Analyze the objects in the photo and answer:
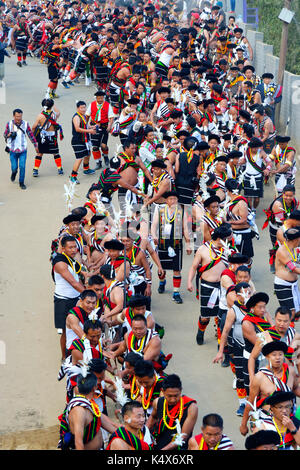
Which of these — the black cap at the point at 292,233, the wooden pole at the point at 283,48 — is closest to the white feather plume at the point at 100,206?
the black cap at the point at 292,233

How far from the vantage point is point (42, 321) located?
35.1 ft

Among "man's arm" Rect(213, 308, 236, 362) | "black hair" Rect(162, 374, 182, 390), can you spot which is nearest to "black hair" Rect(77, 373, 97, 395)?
"black hair" Rect(162, 374, 182, 390)

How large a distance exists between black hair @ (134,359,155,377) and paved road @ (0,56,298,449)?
1.34 metres

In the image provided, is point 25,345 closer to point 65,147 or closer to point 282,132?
point 65,147

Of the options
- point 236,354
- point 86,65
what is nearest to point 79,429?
point 236,354

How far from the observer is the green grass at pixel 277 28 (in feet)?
68.4

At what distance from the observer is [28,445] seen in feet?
26.3

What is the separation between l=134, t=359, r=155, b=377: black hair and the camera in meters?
7.11

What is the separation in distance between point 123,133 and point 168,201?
4.37 m

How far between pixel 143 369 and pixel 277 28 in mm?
16522

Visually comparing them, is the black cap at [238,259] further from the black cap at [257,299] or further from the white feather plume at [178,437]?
the white feather plume at [178,437]

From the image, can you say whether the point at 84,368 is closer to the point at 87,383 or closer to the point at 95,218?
the point at 87,383

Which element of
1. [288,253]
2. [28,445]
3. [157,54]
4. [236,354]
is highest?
[157,54]

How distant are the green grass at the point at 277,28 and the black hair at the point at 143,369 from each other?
49.6 feet
